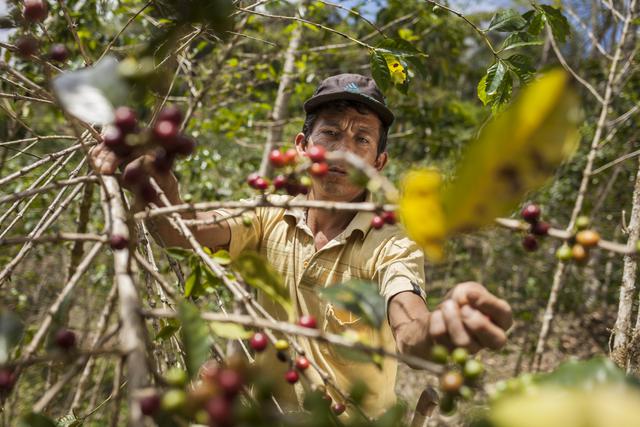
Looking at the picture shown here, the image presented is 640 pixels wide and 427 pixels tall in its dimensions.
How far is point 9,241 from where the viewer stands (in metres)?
0.75

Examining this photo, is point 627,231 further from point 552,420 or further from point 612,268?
point 612,268

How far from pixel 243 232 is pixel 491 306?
3.89 feet

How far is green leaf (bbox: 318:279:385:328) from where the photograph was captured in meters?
0.71

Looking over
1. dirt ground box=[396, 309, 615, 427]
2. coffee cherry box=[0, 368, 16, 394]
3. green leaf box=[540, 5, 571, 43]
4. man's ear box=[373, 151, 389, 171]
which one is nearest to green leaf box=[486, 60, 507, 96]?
green leaf box=[540, 5, 571, 43]

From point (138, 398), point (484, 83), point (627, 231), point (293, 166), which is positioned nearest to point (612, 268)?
point (627, 231)

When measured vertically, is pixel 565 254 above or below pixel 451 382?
above

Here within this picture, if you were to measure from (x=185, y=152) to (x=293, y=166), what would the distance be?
328 mm

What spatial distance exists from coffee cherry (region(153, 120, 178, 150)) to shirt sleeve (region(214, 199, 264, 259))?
42.7 inches

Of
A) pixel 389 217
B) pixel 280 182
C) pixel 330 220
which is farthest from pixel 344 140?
pixel 389 217

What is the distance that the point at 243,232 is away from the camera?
72.0 inches

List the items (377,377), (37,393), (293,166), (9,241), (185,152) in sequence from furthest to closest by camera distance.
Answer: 1. (37,393)
2. (377,377)
3. (293,166)
4. (9,241)
5. (185,152)

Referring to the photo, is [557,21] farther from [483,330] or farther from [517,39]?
[483,330]

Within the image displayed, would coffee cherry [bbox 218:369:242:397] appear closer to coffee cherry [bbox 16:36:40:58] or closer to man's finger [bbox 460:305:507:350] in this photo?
man's finger [bbox 460:305:507:350]

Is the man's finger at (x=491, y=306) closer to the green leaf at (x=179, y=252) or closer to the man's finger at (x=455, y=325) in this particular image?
the man's finger at (x=455, y=325)
